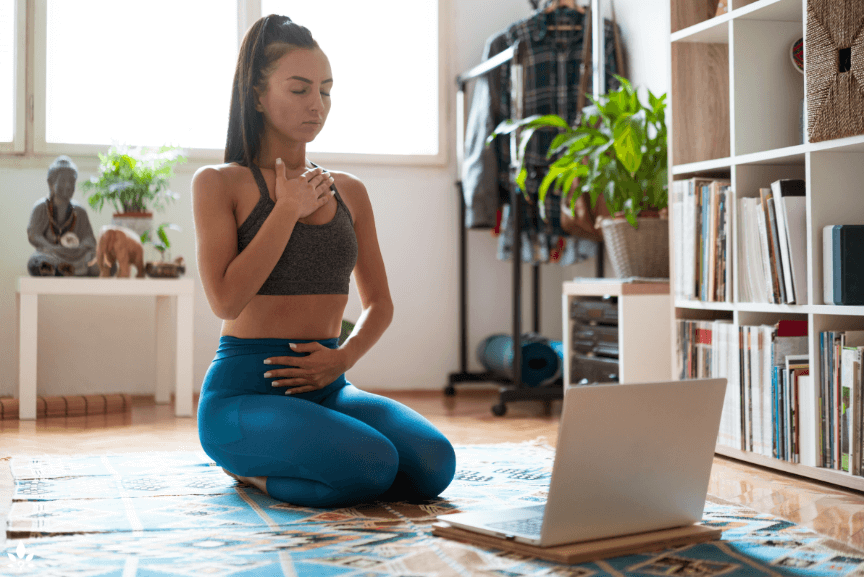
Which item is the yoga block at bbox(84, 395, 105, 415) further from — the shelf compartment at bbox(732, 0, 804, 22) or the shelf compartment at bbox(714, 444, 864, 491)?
the shelf compartment at bbox(732, 0, 804, 22)

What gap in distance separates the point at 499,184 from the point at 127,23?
168 cm

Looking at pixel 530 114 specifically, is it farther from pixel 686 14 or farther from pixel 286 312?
pixel 286 312

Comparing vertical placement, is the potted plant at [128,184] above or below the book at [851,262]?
above

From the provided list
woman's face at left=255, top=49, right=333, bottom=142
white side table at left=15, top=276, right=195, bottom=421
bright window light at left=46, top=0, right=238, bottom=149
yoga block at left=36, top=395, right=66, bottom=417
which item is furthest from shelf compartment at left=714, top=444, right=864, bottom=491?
bright window light at left=46, top=0, right=238, bottom=149

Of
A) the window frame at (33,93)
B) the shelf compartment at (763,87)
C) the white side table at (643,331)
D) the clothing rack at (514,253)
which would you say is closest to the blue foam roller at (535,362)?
the clothing rack at (514,253)

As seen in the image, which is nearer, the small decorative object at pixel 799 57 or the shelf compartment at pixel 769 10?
the shelf compartment at pixel 769 10

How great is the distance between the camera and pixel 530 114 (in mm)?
3615

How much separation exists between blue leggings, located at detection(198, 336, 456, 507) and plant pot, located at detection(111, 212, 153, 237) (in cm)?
181

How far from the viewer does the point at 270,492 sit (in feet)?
5.35

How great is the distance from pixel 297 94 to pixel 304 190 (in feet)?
0.60

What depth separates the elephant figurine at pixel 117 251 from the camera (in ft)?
10.5

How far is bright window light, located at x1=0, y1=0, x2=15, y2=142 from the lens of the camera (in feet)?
11.8

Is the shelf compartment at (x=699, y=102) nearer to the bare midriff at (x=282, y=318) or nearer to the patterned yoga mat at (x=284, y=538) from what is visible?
the patterned yoga mat at (x=284, y=538)

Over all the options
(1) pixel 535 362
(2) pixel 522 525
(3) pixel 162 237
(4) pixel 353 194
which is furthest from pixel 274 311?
(1) pixel 535 362
